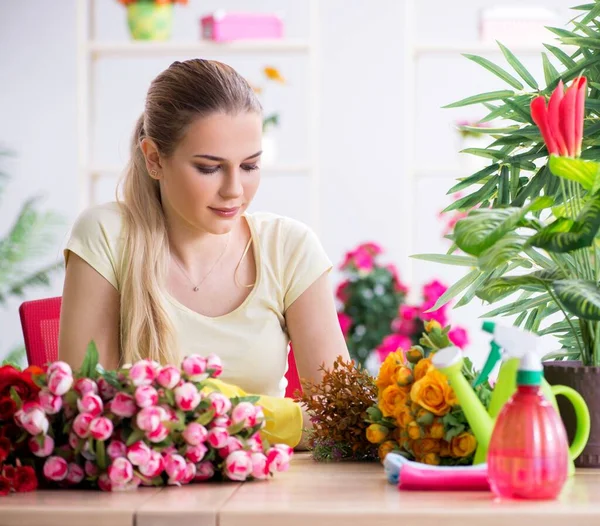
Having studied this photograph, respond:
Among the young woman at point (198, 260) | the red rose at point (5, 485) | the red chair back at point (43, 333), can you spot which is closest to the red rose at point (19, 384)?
the red rose at point (5, 485)

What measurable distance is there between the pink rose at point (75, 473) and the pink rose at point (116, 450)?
0.05 meters

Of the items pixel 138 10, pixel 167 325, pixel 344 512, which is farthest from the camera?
pixel 138 10

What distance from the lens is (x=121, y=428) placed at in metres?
1.18

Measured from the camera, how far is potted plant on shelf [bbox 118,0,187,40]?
170 inches

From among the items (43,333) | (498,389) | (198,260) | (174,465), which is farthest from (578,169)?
(43,333)

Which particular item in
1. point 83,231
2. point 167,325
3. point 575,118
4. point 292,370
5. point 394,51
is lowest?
point 292,370

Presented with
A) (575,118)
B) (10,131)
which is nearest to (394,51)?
(10,131)

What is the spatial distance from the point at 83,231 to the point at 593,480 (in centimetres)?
121

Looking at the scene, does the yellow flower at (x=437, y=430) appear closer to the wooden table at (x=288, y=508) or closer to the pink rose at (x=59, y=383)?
the wooden table at (x=288, y=508)

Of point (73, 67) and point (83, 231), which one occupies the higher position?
point (73, 67)

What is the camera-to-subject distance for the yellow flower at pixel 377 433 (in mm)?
1361

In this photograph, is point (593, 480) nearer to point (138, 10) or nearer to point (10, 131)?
point (138, 10)

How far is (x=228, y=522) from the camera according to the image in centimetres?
105

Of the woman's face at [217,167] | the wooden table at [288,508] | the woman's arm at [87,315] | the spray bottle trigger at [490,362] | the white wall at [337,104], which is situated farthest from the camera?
the white wall at [337,104]
